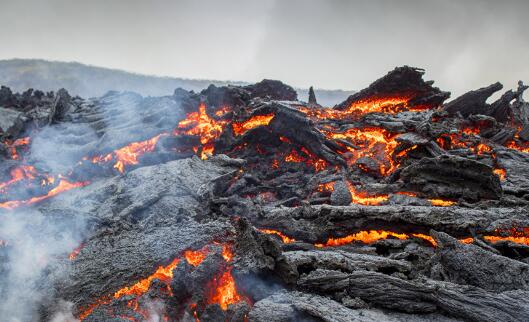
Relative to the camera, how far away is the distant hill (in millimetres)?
39625

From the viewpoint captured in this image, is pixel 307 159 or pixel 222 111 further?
pixel 222 111

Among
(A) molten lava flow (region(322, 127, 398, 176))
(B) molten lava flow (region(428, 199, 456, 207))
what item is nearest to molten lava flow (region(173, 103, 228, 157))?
(A) molten lava flow (region(322, 127, 398, 176))

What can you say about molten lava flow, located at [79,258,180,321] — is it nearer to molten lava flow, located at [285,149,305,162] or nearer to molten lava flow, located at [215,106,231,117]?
molten lava flow, located at [285,149,305,162]

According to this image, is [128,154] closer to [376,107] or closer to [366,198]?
[366,198]

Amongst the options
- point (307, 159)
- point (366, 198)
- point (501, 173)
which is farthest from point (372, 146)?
point (501, 173)

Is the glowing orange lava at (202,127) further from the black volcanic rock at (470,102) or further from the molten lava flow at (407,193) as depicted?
the black volcanic rock at (470,102)

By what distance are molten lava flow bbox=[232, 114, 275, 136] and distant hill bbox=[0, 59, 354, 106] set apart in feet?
88.1

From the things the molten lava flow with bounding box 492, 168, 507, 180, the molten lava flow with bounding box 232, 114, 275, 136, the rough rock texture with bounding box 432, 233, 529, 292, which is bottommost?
the rough rock texture with bounding box 432, 233, 529, 292

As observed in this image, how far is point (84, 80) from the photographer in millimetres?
41438

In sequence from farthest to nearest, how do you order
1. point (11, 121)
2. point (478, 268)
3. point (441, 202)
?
1. point (11, 121)
2. point (441, 202)
3. point (478, 268)

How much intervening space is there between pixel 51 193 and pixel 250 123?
8646 mm

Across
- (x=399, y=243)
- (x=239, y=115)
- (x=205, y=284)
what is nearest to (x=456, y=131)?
(x=399, y=243)

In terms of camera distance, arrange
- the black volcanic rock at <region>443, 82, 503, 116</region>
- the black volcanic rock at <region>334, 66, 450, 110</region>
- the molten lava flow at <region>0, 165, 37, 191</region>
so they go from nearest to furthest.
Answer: the molten lava flow at <region>0, 165, 37, 191</region> → the black volcanic rock at <region>443, 82, 503, 116</region> → the black volcanic rock at <region>334, 66, 450, 110</region>

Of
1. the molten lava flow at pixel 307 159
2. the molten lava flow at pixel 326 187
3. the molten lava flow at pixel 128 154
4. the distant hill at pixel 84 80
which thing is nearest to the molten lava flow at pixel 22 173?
the molten lava flow at pixel 128 154
